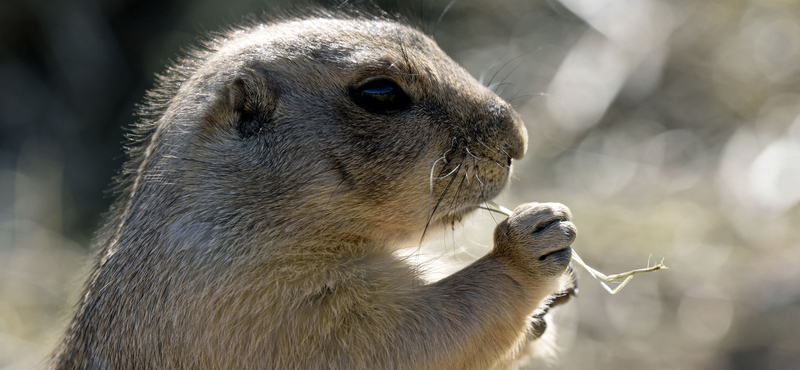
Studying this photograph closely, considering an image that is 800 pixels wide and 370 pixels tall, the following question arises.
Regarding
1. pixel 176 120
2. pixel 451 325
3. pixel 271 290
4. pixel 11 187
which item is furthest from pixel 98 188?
pixel 451 325

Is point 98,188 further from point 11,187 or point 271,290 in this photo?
point 271,290

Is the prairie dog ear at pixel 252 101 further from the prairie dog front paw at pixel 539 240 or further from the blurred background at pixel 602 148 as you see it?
the blurred background at pixel 602 148

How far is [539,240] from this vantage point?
2830 mm

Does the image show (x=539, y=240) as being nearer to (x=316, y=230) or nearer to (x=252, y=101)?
(x=316, y=230)

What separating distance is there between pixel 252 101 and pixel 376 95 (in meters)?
0.61

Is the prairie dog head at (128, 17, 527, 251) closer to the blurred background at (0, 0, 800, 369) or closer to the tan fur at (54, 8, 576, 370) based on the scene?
the tan fur at (54, 8, 576, 370)

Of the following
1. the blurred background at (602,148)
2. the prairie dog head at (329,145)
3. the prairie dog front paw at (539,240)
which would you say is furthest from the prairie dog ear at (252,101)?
the blurred background at (602,148)

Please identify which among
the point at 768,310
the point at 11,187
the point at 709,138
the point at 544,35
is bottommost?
the point at 11,187

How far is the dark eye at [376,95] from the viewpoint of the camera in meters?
2.91

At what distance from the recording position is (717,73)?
745 centimetres

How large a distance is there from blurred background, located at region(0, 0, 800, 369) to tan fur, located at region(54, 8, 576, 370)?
2.13 m

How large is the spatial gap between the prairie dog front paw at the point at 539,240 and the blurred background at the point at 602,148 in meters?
2.26

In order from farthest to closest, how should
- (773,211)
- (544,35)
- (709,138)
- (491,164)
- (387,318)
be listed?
(544,35) < (709,138) < (773,211) < (491,164) < (387,318)

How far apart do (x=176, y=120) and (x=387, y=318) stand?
148 centimetres
